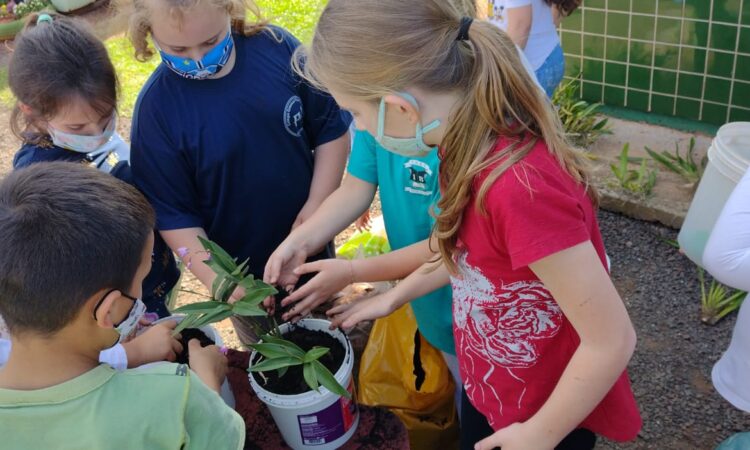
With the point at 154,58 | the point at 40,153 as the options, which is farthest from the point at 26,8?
the point at 40,153

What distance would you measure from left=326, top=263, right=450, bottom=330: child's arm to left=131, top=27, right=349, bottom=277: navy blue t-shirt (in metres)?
0.54

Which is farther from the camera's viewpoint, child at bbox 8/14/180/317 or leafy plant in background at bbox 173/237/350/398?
child at bbox 8/14/180/317

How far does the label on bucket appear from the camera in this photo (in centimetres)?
154

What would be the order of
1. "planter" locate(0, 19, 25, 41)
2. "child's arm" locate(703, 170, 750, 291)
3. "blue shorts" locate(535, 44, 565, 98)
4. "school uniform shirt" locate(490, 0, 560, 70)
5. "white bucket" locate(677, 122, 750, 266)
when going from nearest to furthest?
"child's arm" locate(703, 170, 750, 291) → "white bucket" locate(677, 122, 750, 266) → "school uniform shirt" locate(490, 0, 560, 70) → "blue shorts" locate(535, 44, 565, 98) → "planter" locate(0, 19, 25, 41)

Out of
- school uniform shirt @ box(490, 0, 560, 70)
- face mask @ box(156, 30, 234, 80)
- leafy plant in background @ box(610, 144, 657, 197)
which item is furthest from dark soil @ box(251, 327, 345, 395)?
leafy plant in background @ box(610, 144, 657, 197)

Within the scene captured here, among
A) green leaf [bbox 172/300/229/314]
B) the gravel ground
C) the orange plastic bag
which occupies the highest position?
green leaf [bbox 172/300/229/314]

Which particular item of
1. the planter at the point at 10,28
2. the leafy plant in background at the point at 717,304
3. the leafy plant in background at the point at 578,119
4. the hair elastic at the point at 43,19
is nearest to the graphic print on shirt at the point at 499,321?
the hair elastic at the point at 43,19

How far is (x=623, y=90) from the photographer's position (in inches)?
174

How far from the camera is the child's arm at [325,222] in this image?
1.96m

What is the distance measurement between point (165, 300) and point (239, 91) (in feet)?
2.33

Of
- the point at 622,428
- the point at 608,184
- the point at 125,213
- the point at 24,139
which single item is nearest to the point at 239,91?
the point at 24,139

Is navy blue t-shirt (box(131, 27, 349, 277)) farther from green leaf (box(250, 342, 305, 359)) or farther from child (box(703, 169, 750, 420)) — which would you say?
child (box(703, 169, 750, 420))

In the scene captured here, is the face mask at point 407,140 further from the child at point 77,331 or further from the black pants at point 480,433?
the black pants at point 480,433

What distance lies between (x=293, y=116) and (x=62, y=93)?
65cm
